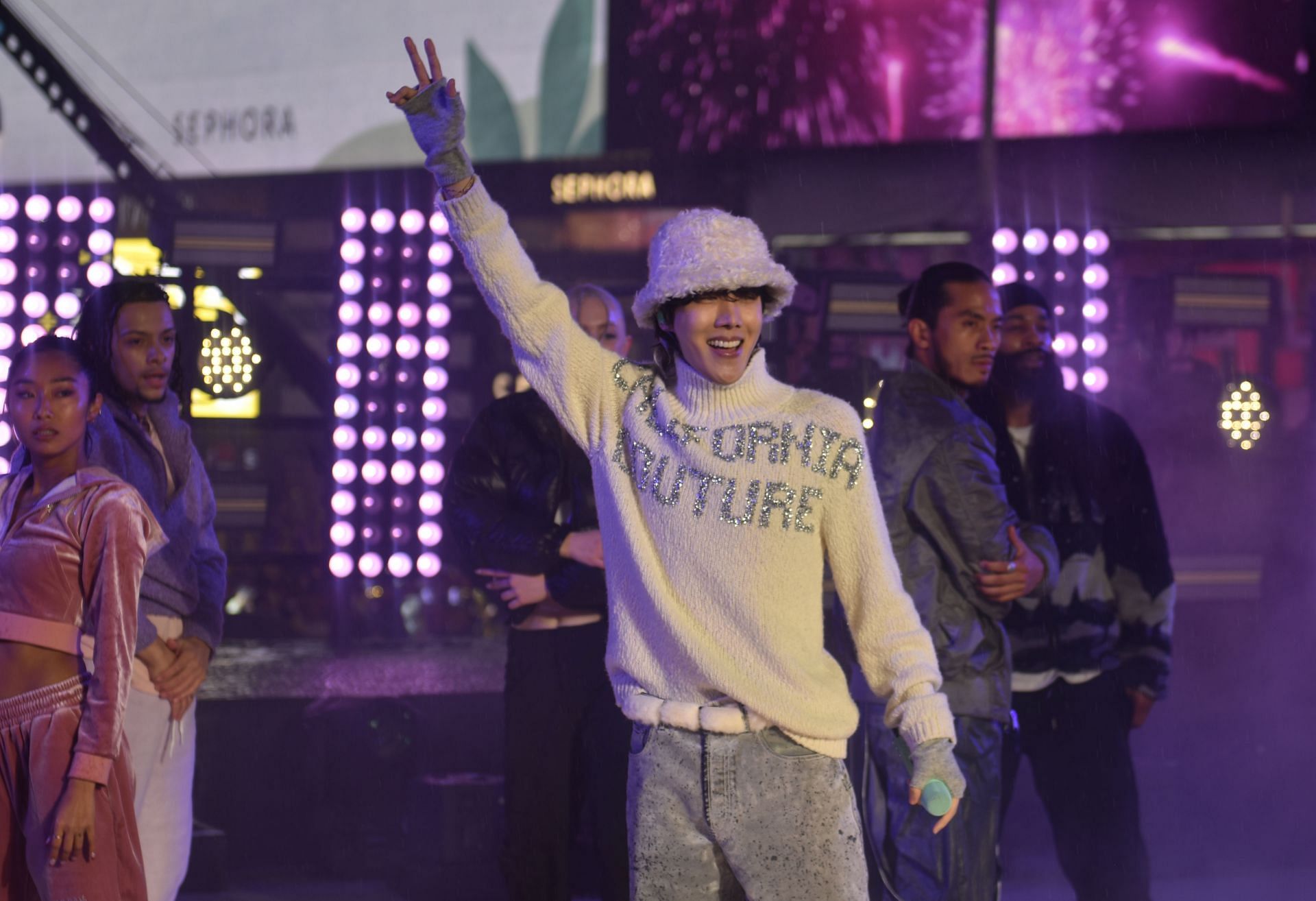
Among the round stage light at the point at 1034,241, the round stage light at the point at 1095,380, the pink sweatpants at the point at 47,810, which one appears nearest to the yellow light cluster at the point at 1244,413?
the round stage light at the point at 1095,380

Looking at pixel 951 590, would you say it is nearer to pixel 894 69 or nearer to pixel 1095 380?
pixel 1095 380

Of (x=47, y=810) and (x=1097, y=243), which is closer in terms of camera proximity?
(x=47, y=810)

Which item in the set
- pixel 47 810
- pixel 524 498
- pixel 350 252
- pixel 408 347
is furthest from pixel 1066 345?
pixel 47 810

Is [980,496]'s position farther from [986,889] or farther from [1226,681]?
[1226,681]

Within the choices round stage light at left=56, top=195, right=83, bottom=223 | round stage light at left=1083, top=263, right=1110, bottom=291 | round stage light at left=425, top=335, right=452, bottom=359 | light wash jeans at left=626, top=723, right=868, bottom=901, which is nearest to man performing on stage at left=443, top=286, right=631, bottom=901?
light wash jeans at left=626, top=723, right=868, bottom=901

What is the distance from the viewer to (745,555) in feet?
7.06

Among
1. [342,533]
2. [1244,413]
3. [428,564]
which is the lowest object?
[428,564]

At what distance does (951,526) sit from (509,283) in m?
1.28

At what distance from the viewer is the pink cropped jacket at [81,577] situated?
8.70 feet

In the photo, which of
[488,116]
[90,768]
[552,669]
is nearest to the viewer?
[90,768]

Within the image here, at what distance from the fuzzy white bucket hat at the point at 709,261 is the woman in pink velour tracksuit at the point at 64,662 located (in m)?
1.26

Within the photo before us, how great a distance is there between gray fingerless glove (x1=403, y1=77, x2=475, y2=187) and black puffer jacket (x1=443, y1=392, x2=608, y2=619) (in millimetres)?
1367

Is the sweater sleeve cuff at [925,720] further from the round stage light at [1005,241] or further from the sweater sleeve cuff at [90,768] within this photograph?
the round stage light at [1005,241]

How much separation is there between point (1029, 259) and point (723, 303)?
3.19 m
